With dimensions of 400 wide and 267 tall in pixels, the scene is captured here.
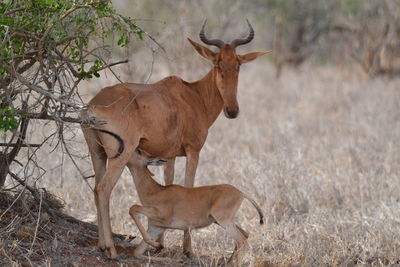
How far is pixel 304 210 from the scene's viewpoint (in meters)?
8.81

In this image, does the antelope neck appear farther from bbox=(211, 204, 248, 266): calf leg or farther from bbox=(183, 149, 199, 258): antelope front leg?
bbox=(211, 204, 248, 266): calf leg

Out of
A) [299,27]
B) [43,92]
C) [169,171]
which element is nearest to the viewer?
[43,92]

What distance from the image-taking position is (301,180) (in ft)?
31.1

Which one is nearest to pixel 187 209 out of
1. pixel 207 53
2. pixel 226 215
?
pixel 226 215

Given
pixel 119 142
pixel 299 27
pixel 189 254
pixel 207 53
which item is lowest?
pixel 189 254

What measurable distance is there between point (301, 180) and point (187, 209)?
133 inches

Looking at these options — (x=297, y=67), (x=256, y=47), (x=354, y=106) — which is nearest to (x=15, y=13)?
(x=354, y=106)

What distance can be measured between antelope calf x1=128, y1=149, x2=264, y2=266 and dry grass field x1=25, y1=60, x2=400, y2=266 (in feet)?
1.02

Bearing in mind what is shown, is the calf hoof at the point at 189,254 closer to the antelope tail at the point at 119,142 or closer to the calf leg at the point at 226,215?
the calf leg at the point at 226,215

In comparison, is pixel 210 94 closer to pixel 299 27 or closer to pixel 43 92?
pixel 43 92

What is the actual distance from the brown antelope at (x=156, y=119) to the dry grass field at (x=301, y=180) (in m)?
0.34

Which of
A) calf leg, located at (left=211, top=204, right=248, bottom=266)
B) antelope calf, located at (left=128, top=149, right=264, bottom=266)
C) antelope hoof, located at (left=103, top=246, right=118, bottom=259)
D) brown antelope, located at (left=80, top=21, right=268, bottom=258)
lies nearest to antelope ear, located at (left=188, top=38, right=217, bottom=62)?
brown antelope, located at (left=80, top=21, right=268, bottom=258)

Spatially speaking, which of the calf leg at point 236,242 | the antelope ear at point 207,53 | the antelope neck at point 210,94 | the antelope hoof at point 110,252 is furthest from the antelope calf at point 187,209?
the antelope ear at point 207,53

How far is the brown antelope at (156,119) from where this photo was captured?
6301 millimetres
